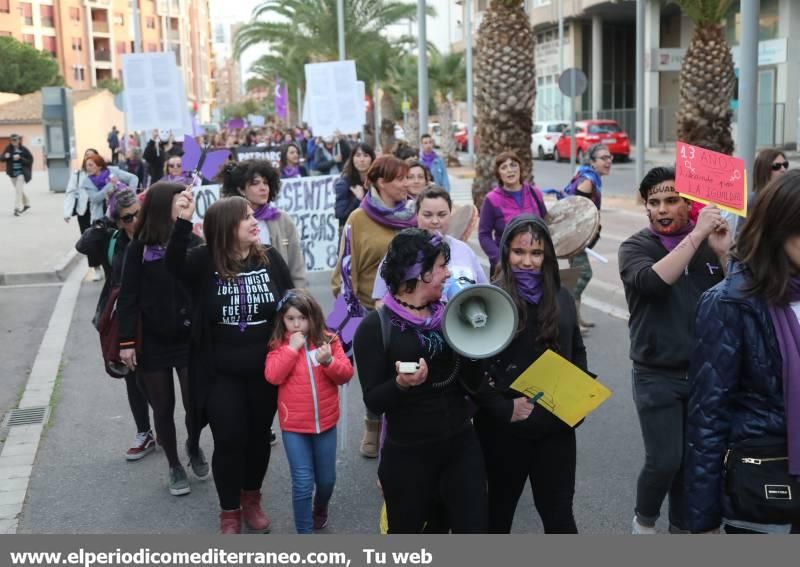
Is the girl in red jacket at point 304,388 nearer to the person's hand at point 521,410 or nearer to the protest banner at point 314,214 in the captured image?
the person's hand at point 521,410

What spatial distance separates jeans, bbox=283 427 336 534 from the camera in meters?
4.38

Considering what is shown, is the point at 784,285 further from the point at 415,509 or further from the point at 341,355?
the point at 341,355

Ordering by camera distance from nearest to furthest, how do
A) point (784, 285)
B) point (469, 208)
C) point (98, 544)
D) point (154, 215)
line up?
point (784, 285)
point (98, 544)
point (154, 215)
point (469, 208)

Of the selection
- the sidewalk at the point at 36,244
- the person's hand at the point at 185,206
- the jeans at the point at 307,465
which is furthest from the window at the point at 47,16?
the jeans at the point at 307,465

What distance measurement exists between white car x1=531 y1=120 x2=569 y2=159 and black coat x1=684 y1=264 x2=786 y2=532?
3722 cm

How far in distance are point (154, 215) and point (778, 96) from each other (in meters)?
32.9

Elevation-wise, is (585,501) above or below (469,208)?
below

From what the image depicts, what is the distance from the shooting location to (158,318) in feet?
16.9

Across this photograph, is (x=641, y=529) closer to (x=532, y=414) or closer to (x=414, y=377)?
(x=532, y=414)

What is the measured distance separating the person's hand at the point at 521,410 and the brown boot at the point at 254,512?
1.68 m

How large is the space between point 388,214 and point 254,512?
1.79m

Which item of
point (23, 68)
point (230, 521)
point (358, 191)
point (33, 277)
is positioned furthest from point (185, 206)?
point (23, 68)

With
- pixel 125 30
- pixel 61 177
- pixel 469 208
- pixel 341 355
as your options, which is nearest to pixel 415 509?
pixel 341 355

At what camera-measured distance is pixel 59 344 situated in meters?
9.40
